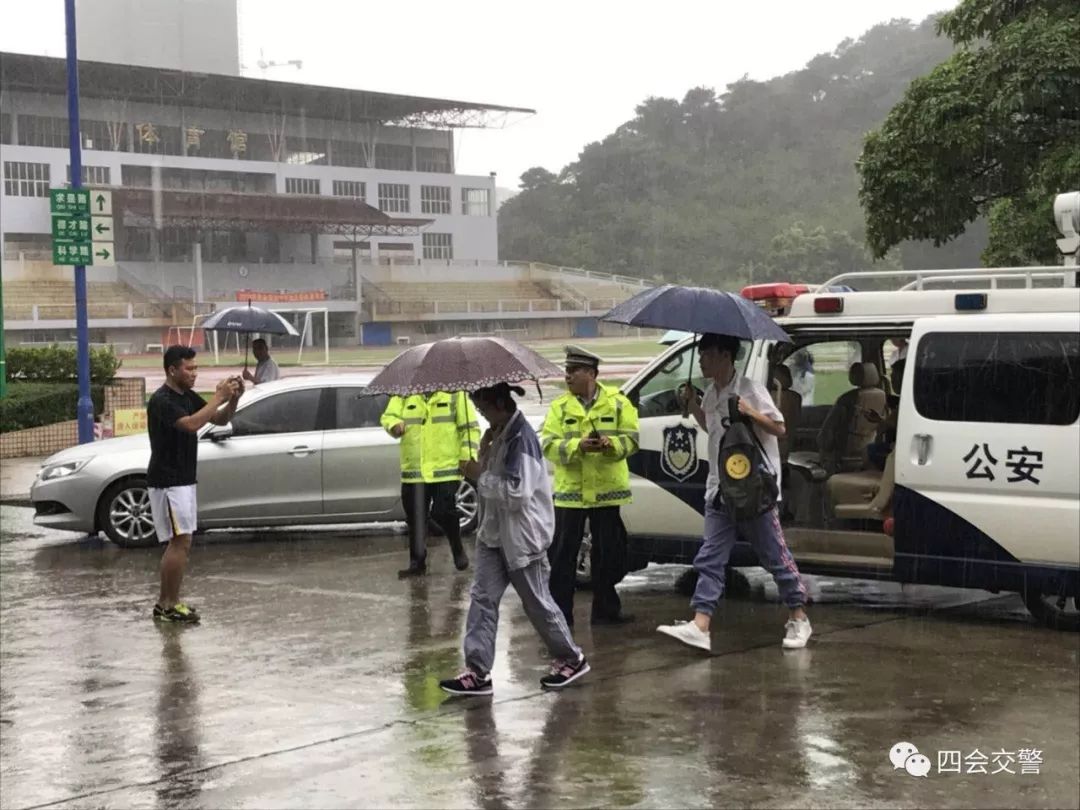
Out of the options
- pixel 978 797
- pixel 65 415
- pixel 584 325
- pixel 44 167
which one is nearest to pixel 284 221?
pixel 44 167

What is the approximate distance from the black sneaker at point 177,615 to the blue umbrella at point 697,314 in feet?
10.9

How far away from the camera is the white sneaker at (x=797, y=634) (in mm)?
7965

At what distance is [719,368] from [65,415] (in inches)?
646

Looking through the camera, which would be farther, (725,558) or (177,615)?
(177,615)

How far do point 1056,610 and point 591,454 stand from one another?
270cm

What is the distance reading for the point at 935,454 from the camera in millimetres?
8289

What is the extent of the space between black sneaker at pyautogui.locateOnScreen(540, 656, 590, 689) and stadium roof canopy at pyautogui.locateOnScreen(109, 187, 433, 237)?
1935 inches

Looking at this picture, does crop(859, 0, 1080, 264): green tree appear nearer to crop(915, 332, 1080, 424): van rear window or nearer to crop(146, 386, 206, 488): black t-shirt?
crop(915, 332, 1080, 424): van rear window

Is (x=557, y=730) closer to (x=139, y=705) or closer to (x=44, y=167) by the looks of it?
(x=139, y=705)

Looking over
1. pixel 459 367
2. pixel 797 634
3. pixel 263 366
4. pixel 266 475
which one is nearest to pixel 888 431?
pixel 797 634

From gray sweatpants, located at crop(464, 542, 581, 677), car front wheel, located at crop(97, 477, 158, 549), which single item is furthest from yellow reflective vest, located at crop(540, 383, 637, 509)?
car front wheel, located at crop(97, 477, 158, 549)

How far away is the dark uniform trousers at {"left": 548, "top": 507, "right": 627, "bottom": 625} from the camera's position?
8.34 m

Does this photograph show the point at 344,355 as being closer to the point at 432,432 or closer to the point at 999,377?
the point at 432,432

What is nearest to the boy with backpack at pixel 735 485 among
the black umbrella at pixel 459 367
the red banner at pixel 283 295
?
the black umbrella at pixel 459 367
